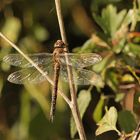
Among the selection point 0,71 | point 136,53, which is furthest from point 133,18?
point 0,71

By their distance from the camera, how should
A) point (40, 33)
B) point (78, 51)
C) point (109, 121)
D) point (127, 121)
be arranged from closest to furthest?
point (109, 121) < point (127, 121) < point (78, 51) < point (40, 33)

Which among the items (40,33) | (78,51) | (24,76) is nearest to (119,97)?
(78,51)

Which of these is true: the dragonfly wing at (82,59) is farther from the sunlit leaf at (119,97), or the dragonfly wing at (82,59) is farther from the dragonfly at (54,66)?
the sunlit leaf at (119,97)

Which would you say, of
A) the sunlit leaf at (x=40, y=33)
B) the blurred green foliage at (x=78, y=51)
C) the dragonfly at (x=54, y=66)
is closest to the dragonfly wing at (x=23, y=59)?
the dragonfly at (x=54, y=66)

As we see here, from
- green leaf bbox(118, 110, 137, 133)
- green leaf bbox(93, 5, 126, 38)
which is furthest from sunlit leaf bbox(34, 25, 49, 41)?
green leaf bbox(118, 110, 137, 133)

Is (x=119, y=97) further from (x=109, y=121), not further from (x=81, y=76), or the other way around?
(x=109, y=121)

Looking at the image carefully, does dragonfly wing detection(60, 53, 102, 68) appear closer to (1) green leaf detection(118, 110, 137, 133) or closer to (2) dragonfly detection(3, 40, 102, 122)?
(2) dragonfly detection(3, 40, 102, 122)

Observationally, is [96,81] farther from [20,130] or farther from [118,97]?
[20,130]
